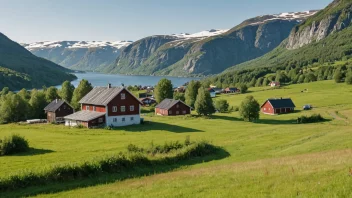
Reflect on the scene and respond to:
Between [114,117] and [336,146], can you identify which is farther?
[114,117]

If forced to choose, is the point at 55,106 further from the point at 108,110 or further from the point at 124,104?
the point at 124,104

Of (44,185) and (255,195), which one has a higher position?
(255,195)

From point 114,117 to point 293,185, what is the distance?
183 feet

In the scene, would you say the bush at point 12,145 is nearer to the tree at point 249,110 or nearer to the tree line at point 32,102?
the tree line at point 32,102

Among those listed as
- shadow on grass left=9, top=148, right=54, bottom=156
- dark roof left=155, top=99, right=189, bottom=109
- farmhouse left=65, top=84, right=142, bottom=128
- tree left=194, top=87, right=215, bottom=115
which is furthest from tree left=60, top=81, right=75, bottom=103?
shadow on grass left=9, top=148, right=54, bottom=156

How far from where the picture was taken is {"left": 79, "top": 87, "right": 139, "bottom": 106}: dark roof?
69312mm

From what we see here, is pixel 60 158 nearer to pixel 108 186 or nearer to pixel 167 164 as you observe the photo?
pixel 167 164

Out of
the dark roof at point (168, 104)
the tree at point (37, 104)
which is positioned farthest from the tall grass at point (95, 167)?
the tree at point (37, 104)

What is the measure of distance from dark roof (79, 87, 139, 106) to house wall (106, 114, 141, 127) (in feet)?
11.0

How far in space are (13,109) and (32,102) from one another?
797cm

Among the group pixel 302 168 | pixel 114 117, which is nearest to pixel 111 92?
pixel 114 117

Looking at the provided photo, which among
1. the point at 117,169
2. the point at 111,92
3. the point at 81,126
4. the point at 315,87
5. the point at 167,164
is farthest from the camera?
the point at 315,87

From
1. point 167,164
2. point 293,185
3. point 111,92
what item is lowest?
point 167,164

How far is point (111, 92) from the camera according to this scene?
2827 inches
